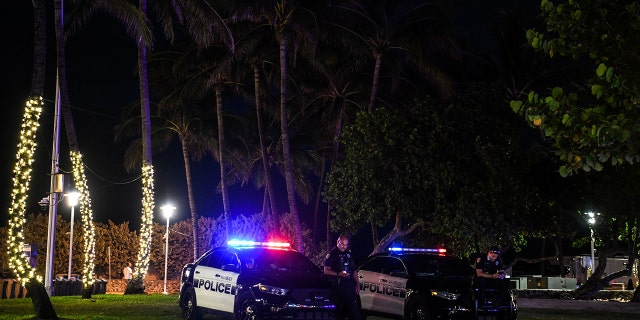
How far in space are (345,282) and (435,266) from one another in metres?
3.07

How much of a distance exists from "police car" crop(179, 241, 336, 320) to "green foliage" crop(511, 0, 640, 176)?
688 centimetres

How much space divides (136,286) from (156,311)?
29.5 feet

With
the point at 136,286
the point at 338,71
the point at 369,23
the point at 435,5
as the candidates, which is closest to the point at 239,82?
the point at 338,71

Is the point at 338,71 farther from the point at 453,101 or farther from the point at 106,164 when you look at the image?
the point at 106,164

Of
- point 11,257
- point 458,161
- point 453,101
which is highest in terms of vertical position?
point 453,101

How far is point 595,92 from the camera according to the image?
8109mm

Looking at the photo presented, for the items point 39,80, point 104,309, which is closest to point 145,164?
point 104,309

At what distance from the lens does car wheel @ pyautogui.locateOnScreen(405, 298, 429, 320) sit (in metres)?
16.0

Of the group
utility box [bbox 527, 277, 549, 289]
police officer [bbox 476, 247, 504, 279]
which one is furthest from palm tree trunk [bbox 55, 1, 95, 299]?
utility box [bbox 527, 277, 549, 289]

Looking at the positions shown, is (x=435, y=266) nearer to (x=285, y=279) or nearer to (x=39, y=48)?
(x=285, y=279)

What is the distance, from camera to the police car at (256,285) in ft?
48.1

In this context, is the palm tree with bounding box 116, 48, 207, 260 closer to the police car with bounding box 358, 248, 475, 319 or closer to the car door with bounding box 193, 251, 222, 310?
the car door with bounding box 193, 251, 222, 310

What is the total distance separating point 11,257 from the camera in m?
17.2

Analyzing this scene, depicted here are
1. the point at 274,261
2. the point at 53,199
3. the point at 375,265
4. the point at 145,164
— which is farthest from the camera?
the point at 145,164
